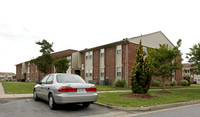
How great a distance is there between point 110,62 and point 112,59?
570mm

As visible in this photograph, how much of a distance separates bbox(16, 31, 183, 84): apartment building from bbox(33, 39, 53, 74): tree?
16.2 feet

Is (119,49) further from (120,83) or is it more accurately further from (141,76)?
(141,76)

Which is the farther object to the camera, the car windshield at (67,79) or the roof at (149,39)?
the roof at (149,39)

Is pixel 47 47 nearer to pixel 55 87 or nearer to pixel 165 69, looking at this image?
pixel 165 69

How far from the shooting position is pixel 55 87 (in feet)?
21.8

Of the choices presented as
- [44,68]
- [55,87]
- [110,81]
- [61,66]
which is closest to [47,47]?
[44,68]

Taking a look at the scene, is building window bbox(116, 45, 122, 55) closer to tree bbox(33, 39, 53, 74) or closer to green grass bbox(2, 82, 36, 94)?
green grass bbox(2, 82, 36, 94)

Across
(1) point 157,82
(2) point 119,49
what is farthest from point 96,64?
(1) point 157,82

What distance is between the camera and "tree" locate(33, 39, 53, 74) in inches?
1203

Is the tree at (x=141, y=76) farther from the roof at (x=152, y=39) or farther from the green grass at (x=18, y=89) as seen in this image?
the roof at (x=152, y=39)

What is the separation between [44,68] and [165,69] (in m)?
22.4

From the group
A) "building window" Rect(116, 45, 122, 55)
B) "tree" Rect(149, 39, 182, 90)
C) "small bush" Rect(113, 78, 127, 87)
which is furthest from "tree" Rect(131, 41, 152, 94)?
"building window" Rect(116, 45, 122, 55)

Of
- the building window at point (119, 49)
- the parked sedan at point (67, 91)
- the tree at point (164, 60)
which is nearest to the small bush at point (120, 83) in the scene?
the building window at point (119, 49)

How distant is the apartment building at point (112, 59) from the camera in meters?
21.2
